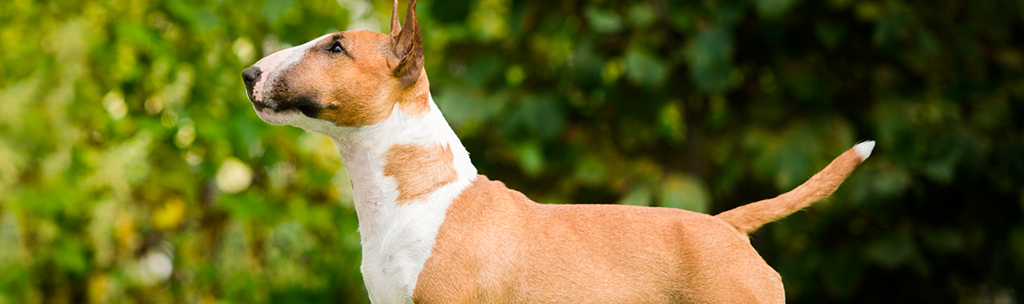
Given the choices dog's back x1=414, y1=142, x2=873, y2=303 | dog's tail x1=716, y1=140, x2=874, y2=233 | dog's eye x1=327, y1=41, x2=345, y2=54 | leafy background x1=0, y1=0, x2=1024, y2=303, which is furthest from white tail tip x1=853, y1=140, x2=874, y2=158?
leafy background x1=0, y1=0, x2=1024, y2=303

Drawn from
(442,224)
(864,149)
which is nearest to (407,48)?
(442,224)

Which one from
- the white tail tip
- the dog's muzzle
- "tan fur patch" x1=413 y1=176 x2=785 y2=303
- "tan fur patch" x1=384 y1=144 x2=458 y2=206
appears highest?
the dog's muzzle

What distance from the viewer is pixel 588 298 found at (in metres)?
1.49

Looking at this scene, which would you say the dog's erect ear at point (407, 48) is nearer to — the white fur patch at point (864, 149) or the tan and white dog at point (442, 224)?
the tan and white dog at point (442, 224)

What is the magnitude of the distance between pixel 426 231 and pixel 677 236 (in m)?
0.48

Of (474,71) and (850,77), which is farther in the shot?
(850,77)

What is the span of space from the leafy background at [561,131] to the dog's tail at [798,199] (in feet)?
5.78

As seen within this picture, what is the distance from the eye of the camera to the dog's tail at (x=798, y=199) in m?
1.67

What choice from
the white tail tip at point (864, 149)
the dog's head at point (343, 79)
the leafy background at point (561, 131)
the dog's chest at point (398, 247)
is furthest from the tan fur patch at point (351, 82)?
the leafy background at point (561, 131)

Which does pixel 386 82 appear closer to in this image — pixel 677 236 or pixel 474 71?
pixel 677 236

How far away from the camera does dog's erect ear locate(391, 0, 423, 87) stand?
4.92ft

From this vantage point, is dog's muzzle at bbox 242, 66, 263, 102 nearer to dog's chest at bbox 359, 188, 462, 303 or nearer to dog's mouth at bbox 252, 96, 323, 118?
dog's mouth at bbox 252, 96, 323, 118

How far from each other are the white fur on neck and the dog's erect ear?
69 millimetres

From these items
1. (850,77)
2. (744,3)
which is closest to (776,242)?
(850,77)
